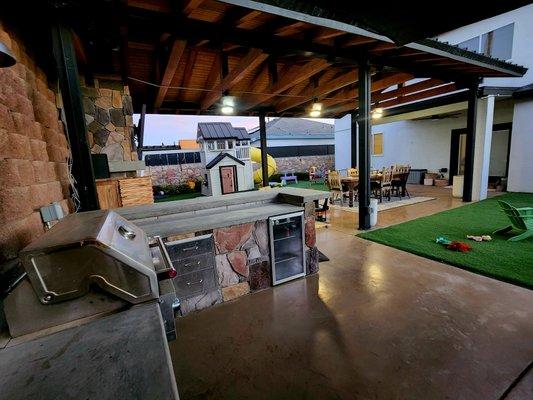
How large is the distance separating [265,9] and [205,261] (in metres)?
3.31

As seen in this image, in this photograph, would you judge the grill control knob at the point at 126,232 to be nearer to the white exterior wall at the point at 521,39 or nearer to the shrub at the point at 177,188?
the white exterior wall at the point at 521,39

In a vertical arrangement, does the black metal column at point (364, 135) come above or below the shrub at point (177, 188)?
above

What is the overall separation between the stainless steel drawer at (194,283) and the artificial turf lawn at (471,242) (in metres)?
3.49

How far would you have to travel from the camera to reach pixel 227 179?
14.6 m

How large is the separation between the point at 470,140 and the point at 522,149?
3.07 meters

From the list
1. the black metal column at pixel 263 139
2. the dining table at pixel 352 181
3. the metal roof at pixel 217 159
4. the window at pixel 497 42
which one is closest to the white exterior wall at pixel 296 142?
the metal roof at pixel 217 159

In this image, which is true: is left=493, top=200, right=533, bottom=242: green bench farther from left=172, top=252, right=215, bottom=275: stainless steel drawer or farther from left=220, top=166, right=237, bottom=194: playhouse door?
left=220, top=166, right=237, bottom=194: playhouse door

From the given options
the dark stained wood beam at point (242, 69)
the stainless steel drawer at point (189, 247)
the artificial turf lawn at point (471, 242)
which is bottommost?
the artificial turf lawn at point (471, 242)

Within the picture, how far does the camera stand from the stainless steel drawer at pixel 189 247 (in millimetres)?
2848

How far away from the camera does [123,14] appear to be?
10.4 ft

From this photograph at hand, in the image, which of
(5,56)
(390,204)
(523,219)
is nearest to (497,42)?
(390,204)

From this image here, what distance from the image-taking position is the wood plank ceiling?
3543mm

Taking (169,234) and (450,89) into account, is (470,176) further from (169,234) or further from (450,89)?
(169,234)

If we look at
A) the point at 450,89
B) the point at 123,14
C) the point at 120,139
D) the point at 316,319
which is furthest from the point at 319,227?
the point at 450,89
